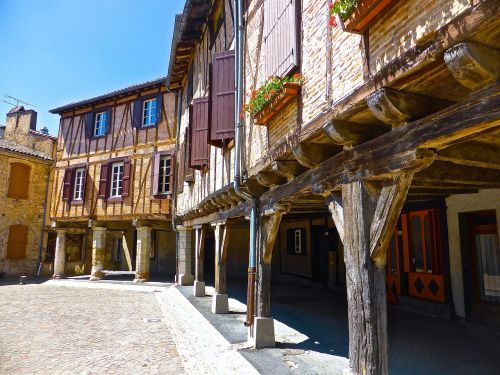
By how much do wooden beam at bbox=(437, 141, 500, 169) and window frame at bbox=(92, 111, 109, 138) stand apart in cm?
1682

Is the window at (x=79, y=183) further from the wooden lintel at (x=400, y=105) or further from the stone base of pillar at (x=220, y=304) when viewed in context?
the wooden lintel at (x=400, y=105)

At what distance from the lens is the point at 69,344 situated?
6.72 m

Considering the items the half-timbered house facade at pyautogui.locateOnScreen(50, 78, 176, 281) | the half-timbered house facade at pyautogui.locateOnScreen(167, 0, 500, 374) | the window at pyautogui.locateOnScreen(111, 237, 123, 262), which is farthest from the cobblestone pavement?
the window at pyautogui.locateOnScreen(111, 237, 123, 262)

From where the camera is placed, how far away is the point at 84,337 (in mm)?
7227

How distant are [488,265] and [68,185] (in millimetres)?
17040

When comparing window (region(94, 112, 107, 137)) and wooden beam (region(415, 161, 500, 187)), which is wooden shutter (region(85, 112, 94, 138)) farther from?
wooden beam (region(415, 161, 500, 187))

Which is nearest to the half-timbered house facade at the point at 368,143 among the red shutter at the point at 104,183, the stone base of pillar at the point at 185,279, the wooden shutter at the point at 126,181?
the stone base of pillar at the point at 185,279

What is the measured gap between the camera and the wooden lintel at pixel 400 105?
104 inches

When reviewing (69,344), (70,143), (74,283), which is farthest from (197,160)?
(70,143)

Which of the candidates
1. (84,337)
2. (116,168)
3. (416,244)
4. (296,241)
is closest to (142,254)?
(116,168)

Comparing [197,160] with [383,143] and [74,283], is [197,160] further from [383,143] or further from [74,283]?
[74,283]

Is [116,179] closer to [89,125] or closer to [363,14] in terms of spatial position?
[89,125]

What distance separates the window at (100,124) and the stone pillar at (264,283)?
13.9 metres

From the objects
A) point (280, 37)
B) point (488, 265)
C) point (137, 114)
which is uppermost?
point (137, 114)
